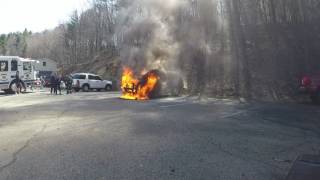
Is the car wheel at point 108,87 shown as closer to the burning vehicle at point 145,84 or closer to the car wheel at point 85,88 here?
the car wheel at point 85,88

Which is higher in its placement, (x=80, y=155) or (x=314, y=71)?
(x=314, y=71)

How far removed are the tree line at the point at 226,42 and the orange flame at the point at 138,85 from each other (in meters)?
0.66

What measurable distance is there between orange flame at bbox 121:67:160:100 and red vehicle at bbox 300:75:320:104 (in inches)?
331

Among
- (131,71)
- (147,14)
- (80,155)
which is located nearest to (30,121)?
(80,155)

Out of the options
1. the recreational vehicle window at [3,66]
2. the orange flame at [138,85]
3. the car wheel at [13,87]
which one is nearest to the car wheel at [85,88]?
the car wheel at [13,87]

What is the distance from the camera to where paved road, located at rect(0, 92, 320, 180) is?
6898 millimetres

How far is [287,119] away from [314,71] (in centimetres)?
1454

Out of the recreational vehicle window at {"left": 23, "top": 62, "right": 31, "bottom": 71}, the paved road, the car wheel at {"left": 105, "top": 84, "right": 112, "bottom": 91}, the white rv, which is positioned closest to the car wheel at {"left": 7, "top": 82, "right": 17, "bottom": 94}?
the white rv

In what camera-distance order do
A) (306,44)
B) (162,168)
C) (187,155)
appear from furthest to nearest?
(306,44) → (187,155) → (162,168)

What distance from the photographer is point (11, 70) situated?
32.9 metres

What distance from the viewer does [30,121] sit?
13.9m

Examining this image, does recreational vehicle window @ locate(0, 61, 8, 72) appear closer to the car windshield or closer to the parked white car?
the car windshield

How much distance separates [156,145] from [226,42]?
2274 centimetres

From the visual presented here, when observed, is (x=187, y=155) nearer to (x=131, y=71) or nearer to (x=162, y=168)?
(x=162, y=168)
